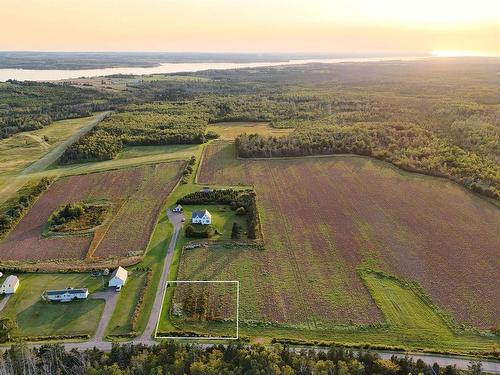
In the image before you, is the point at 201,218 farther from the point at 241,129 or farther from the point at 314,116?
the point at 314,116

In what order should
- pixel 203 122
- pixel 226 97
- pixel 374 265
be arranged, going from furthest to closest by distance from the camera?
pixel 226 97, pixel 203 122, pixel 374 265

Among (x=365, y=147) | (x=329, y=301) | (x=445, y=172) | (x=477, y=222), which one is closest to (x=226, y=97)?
(x=365, y=147)

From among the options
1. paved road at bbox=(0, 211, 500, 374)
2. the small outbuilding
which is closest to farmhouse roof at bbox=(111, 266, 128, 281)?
paved road at bbox=(0, 211, 500, 374)

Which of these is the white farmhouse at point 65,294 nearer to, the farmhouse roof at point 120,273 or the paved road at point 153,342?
the paved road at point 153,342

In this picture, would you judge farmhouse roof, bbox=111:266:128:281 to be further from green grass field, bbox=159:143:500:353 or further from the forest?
the forest

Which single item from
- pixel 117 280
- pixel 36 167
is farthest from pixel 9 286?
pixel 36 167

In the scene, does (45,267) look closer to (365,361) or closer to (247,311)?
(247,311)

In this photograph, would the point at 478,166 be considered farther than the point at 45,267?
Yes
